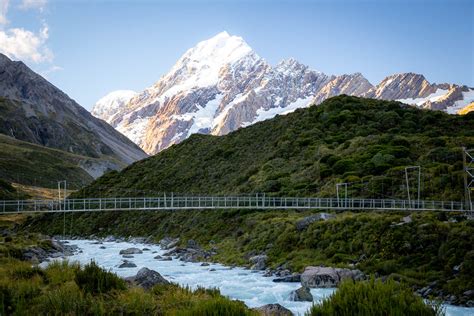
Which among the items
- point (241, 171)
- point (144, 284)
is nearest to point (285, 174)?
point (241, 171)

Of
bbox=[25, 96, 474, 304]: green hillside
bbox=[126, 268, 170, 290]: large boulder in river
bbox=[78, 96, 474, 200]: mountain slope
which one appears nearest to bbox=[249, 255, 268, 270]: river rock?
bbox=[25, 96, 474, 304]: green hillside

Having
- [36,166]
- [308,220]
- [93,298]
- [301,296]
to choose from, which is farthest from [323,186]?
[36,166]

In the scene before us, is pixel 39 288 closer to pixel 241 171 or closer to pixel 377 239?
pixel 377 239

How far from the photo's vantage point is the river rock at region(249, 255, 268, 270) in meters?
34.2

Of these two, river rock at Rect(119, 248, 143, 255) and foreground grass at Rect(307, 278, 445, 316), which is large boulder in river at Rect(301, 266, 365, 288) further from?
river rock at Rect(119, 248, 143, 255)

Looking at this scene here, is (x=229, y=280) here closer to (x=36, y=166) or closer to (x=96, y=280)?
(x=96, y=280)

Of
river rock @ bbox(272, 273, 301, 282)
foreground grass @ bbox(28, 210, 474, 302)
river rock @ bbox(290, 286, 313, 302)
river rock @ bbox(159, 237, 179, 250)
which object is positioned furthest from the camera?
river rock @ bbox(159, 237, 179, 250)

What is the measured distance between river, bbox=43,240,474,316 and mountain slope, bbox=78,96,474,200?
18474mm

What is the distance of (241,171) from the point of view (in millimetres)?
71875

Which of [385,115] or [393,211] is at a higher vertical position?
[385,115]

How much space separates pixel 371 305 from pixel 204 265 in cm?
3088

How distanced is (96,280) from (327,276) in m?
15.8

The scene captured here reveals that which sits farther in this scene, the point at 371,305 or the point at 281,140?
the point at 281,140

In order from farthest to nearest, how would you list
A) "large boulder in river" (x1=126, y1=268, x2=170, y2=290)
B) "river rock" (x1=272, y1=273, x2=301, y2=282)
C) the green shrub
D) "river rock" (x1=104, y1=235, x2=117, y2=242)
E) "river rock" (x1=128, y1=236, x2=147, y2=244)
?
1. "river rock" (x1=104, y1=235, x2=117, y2=242)
2. "river rock" (x1=128, y1=236, x2=147, y2=244)
3. "river rock" (x1=272, y1=273, x2=301, y2=282)
4. "large boulder in river" (x1=126, y1=268, x2=170, y2=290)
5. the green shrub
